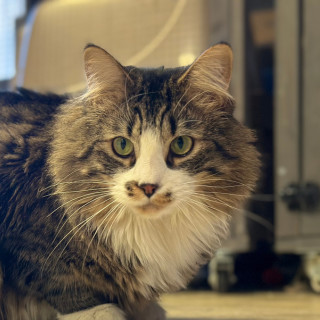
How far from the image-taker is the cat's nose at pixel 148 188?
988 mm

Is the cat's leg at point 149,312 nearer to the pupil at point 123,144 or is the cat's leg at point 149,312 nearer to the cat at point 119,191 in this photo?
the cat at point 119,191

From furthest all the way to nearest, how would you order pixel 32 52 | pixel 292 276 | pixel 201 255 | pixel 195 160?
pixel 292 276 → pixel 32 52 → pixel 201 255 → pixel 195 160

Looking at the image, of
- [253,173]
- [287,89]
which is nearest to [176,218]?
[253,173]

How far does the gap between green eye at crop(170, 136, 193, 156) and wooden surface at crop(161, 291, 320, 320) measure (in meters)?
0.52

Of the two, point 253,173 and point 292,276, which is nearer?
point 253,173

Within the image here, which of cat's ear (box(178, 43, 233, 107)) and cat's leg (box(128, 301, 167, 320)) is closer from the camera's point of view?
cat's ear (box(178, 43, 233, 107))

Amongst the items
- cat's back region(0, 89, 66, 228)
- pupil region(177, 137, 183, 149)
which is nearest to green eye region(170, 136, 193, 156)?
pupil region(177, 137, 183, 149)

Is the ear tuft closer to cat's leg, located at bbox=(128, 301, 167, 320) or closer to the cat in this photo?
the cat

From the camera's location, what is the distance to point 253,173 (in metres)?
1.15

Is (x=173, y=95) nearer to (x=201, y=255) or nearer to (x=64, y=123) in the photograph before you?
(x=64, y=123)

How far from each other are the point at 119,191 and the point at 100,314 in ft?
0.83

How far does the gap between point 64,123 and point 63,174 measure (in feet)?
0.37

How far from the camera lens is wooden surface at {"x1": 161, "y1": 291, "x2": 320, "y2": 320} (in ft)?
5.02

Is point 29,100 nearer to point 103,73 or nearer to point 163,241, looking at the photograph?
point 103,73
